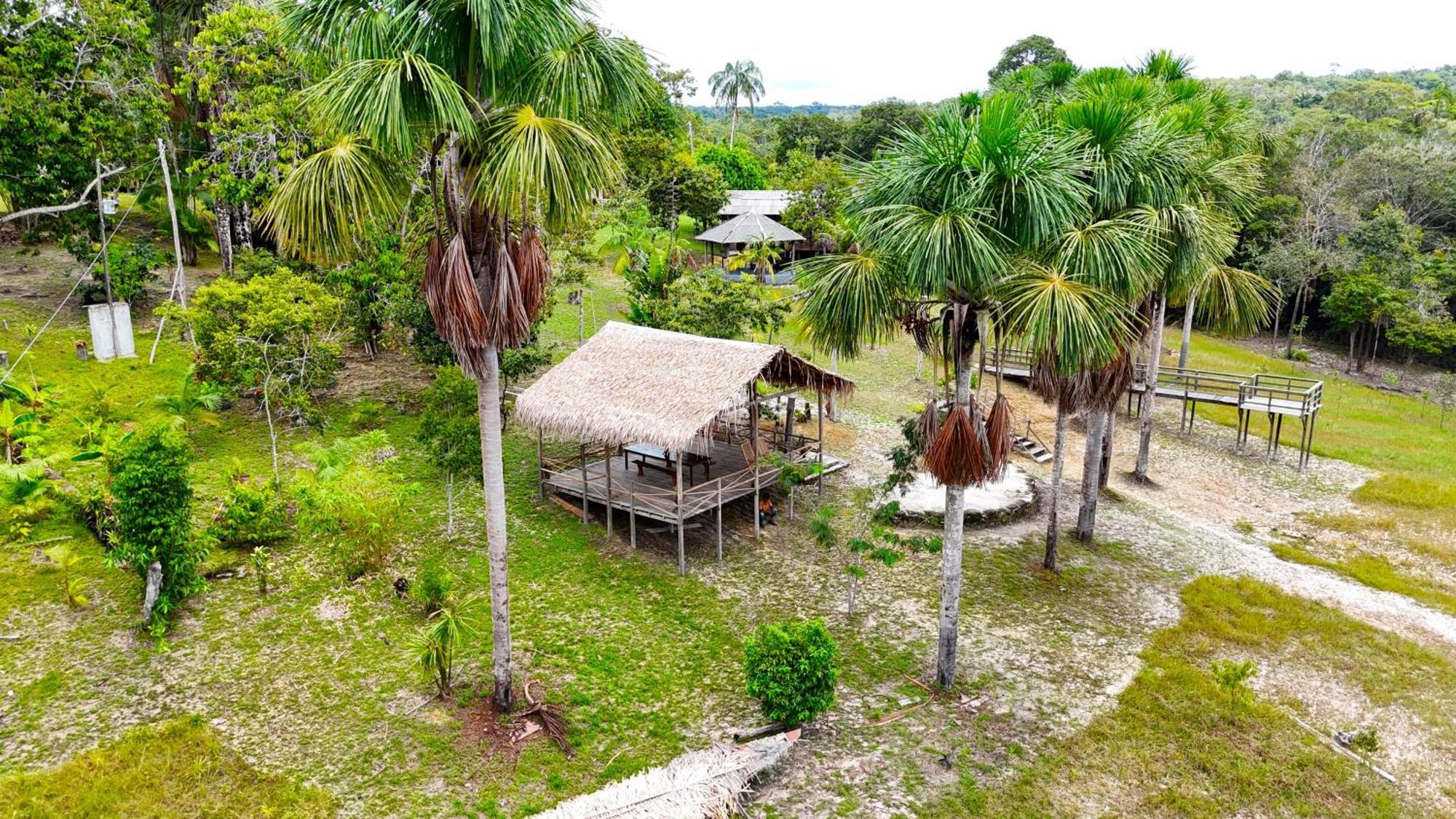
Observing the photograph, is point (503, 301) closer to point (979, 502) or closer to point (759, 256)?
point (979, 502)

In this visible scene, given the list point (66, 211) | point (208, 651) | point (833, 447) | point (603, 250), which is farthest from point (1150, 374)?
point (66, 211)

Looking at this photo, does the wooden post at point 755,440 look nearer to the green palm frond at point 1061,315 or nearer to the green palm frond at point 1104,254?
the green palm frond at point 1061,315

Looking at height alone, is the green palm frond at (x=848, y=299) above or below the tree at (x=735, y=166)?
below

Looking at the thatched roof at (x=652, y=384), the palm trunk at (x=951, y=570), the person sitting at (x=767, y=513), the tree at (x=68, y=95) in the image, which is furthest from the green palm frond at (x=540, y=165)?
the tree at (x=68, y=95)

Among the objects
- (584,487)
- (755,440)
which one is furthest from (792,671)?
(584,487)

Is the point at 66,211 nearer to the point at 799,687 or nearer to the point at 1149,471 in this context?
the point at 799,687

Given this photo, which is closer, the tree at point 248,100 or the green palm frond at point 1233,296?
the green palm frond at point 1233,296
